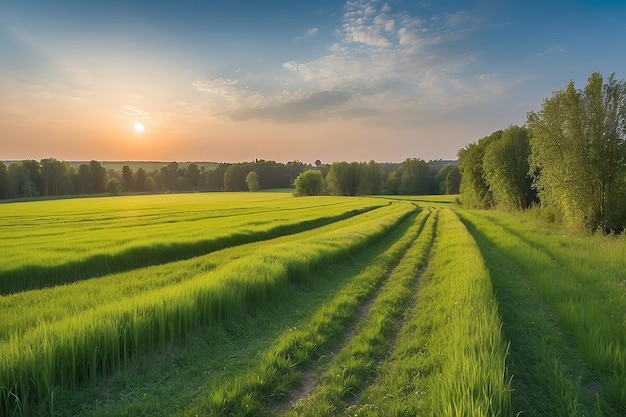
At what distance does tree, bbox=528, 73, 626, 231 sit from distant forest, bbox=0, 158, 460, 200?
3695 inches

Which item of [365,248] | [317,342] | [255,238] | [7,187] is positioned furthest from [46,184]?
[317,342]

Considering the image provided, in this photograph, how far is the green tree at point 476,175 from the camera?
2214 inches

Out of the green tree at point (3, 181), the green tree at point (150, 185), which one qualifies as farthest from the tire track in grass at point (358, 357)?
the green tree at point (150, 185)

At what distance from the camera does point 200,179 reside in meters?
159

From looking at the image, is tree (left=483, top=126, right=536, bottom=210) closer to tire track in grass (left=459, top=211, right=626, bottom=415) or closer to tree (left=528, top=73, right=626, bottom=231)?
tree (left=528, top=73, right=626, bottom=231)

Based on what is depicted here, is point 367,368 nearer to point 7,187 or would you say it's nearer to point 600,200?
point 600,200

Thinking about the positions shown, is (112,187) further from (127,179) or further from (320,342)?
(320,342)

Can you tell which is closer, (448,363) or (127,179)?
(448,363)

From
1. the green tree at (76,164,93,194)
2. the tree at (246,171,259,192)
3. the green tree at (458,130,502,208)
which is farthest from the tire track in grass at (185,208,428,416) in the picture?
the green tree at (76,164,93,194)

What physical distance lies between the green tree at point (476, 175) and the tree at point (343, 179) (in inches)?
2486

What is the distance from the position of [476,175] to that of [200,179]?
417ft

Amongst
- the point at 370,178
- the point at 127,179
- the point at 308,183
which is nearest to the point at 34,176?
the point at 127,179

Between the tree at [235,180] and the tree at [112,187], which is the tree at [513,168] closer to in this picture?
the tree at [235,180]

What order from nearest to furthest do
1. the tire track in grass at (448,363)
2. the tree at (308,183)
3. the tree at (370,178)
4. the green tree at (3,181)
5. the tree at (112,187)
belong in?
the tire track in grass at (448,363) → the green tree at (3,181) → the tree at (308,183) → the tree at (112,187) → the tree at (370,178)
